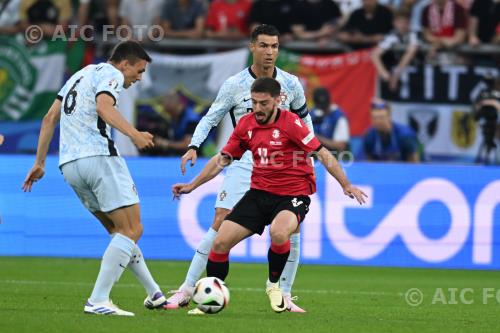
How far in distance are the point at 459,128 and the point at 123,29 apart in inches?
232

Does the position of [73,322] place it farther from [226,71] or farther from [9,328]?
[226,71]

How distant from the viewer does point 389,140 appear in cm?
1797

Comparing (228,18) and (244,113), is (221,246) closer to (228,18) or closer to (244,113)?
(244,113)

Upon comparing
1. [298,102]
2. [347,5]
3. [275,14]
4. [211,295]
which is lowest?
[211,295]

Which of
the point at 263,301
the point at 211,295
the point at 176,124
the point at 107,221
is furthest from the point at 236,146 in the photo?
the point at 176,124

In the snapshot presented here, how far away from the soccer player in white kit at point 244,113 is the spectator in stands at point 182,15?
9404mm

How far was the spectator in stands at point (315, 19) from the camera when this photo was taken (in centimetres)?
1991

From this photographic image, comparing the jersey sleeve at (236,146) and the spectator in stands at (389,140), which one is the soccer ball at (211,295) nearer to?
the jersey sleeve at (236,146)

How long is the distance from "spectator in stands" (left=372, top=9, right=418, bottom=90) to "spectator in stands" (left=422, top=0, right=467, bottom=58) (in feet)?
1.06

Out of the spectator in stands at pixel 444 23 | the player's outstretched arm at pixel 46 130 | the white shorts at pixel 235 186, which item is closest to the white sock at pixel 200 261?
the white shorts at pixel 235 186

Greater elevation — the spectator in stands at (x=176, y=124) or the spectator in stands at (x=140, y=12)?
the spectator in stands at (x=140, y=12)

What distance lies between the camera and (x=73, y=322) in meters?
8.87

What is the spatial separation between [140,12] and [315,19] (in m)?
3.03

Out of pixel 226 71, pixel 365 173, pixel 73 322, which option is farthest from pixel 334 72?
pixel 73 322
